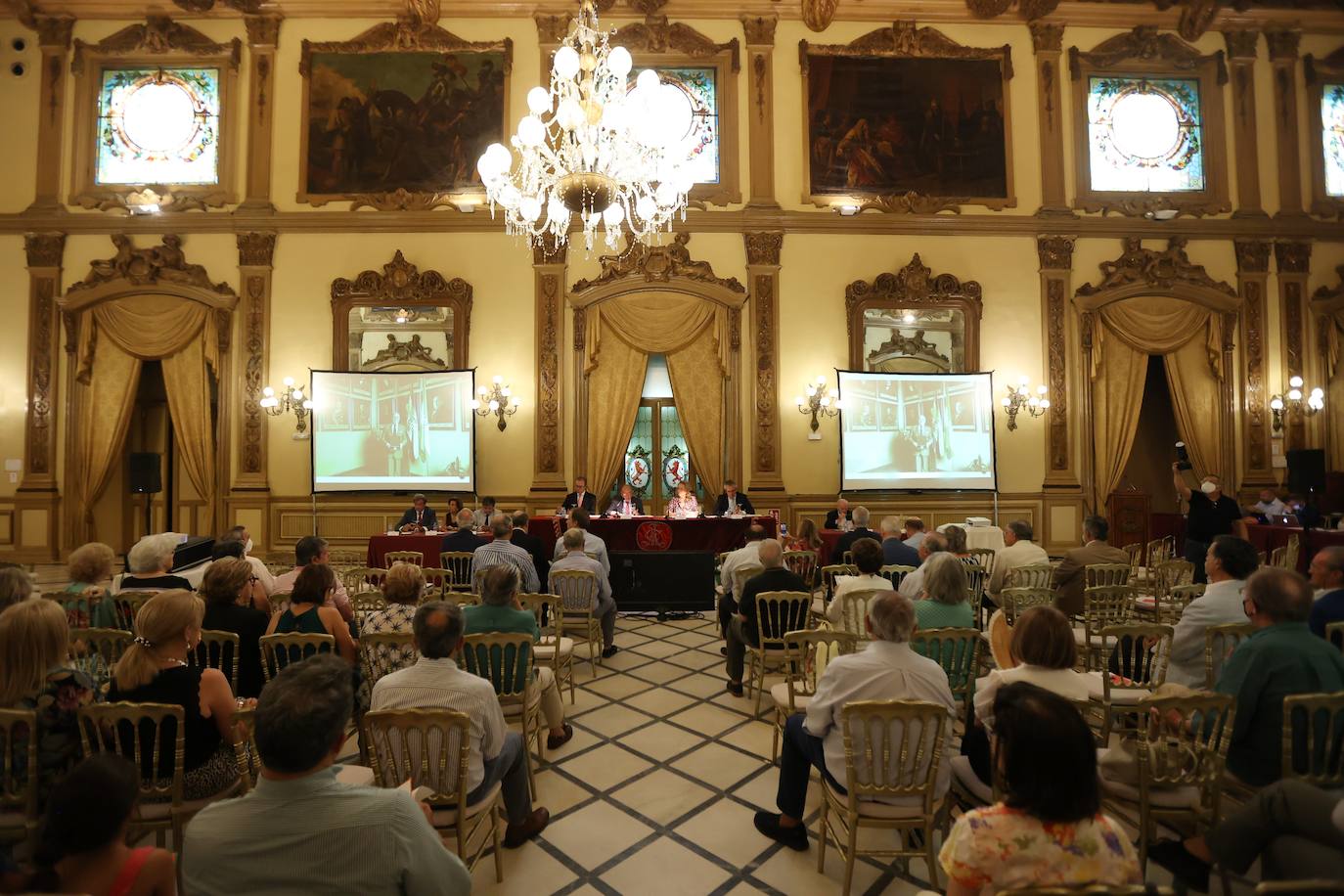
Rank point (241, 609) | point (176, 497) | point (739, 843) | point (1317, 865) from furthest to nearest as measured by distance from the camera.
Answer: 1. point (176, 497)
2. point (241, 609)
3. point (739, 843)
4. point (1317, 865)

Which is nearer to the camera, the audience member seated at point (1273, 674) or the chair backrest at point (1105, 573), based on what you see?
the audience member seated at point (1273, 674)

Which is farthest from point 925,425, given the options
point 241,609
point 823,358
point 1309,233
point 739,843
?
point 241,609

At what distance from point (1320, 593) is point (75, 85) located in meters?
15.6

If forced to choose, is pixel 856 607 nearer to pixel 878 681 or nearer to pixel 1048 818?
pixel 878 681

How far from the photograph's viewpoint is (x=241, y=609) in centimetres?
328

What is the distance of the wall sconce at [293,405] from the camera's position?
9.77 metres

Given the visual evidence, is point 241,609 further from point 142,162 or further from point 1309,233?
point 1309,233

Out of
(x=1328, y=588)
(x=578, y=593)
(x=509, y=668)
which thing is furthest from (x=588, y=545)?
(x=1328, y=588)

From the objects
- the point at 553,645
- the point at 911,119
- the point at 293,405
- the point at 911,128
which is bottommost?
the point at 553,645

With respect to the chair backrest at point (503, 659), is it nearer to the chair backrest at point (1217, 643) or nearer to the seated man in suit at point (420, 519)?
the chair backrest at point (1217, 643)

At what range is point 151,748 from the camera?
251 centimetres

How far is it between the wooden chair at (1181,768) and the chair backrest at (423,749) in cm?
232

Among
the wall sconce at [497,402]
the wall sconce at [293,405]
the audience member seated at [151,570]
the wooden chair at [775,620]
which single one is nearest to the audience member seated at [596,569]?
the wooden chair at [775,620]

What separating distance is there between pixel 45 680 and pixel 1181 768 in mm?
3963
